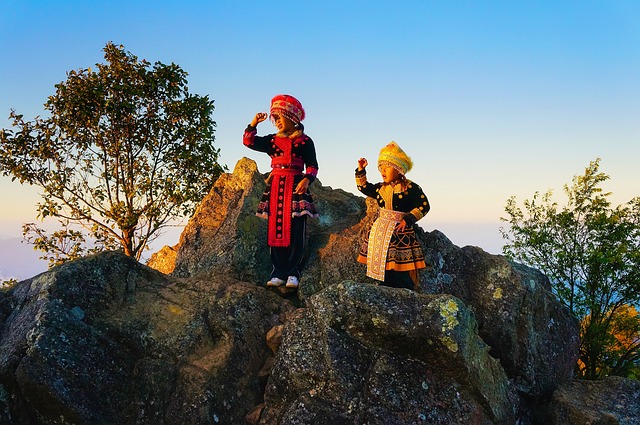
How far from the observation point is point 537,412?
805 cm

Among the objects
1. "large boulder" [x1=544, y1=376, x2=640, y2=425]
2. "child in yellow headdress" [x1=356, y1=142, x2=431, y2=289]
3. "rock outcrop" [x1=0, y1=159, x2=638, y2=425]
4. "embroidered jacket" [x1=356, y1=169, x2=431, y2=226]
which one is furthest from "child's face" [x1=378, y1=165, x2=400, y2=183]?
"large boulder" [x1=544, y1=376, x2=640, y2=425]

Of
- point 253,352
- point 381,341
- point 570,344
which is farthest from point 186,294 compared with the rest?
point 570,344

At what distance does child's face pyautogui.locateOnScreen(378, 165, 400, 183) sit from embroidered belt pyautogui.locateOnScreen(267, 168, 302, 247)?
147cm

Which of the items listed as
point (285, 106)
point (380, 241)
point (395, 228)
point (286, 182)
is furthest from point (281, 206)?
point (395, 228)

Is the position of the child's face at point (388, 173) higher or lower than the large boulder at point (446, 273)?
higher

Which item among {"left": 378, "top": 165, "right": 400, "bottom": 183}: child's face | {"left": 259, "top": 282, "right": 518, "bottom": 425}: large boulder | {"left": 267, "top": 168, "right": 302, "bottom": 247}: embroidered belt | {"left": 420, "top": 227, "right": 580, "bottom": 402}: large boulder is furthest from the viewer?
{"left": 267, "top": 168, "right": 302, "bottom": 247}: embroidered belt

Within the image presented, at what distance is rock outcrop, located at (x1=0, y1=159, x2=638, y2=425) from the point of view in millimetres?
6250

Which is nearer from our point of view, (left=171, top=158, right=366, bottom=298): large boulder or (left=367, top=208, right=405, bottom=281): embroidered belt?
(left=367, top=208, right=405, bottom=281): embroidered belt

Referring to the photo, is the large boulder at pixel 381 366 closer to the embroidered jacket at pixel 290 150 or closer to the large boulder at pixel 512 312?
the large boulder at pixel 512 312

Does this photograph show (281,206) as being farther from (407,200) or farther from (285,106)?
(407,200)

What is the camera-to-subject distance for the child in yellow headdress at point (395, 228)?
820 cm

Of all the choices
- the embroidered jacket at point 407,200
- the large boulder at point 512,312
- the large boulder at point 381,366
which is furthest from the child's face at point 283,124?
the large boulder at point 381,366

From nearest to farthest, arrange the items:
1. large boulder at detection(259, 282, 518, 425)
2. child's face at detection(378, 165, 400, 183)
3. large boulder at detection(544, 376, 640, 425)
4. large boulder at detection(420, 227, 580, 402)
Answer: large boulder at detection(259, 282, 518, 425) → large boulder at detection(544, 376, 640, 425) → large boulder at detection(420, 227, 580, 402) → child's face at detection(378, 165, 400, 183)

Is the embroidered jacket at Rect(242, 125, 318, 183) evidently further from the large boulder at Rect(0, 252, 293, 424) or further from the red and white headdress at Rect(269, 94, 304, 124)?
Result: the large boulder at Rect(0, 252, 293, 424)
